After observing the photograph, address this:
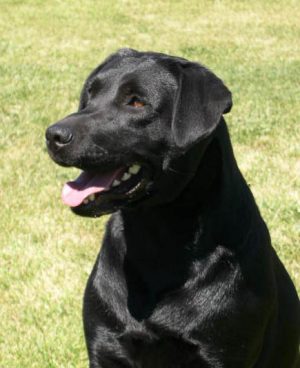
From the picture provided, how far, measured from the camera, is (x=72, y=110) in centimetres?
786

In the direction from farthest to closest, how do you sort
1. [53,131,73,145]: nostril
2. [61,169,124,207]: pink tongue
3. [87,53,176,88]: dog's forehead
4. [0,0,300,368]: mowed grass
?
[0,0,300,368]: mowed grass → [87,53,176,88]: dog's forehead → [61,169,124,207]: pink tongue → [53,131,73,145]: nostril

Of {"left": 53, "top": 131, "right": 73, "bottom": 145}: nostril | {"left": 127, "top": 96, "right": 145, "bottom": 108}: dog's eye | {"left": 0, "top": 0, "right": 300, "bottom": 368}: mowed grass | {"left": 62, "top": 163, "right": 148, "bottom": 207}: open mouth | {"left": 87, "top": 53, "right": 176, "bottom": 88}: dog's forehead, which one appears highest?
{"left": 87, "top": 53, "right": 176, "bottom": 88}: dog's forehead

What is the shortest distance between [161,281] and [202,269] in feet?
0.60

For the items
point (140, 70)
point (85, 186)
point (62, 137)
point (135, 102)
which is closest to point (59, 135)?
point (62, 137)

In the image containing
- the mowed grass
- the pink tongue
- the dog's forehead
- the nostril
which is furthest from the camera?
the mowed grass

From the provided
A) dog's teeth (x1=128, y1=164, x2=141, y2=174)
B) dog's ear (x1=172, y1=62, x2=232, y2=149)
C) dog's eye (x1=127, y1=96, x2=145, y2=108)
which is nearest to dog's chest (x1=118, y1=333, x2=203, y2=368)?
dog's teeth (x1=128, y1=164, x2=141, y2=174)

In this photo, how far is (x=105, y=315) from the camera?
2986 millimetres

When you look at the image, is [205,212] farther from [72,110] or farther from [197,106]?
[72,110]

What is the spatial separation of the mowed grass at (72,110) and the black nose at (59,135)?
1.66 metres

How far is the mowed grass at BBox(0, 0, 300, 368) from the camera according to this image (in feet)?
14.0

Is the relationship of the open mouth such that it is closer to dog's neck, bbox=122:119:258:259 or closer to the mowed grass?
dog's neck, bbox=122:119:258:259

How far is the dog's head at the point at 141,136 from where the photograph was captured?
2639 millimetres

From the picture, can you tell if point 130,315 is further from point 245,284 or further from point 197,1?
point 197,1

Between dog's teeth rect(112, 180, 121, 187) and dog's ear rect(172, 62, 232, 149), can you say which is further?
dog's teeth rect(112, 180, 121, 187)
